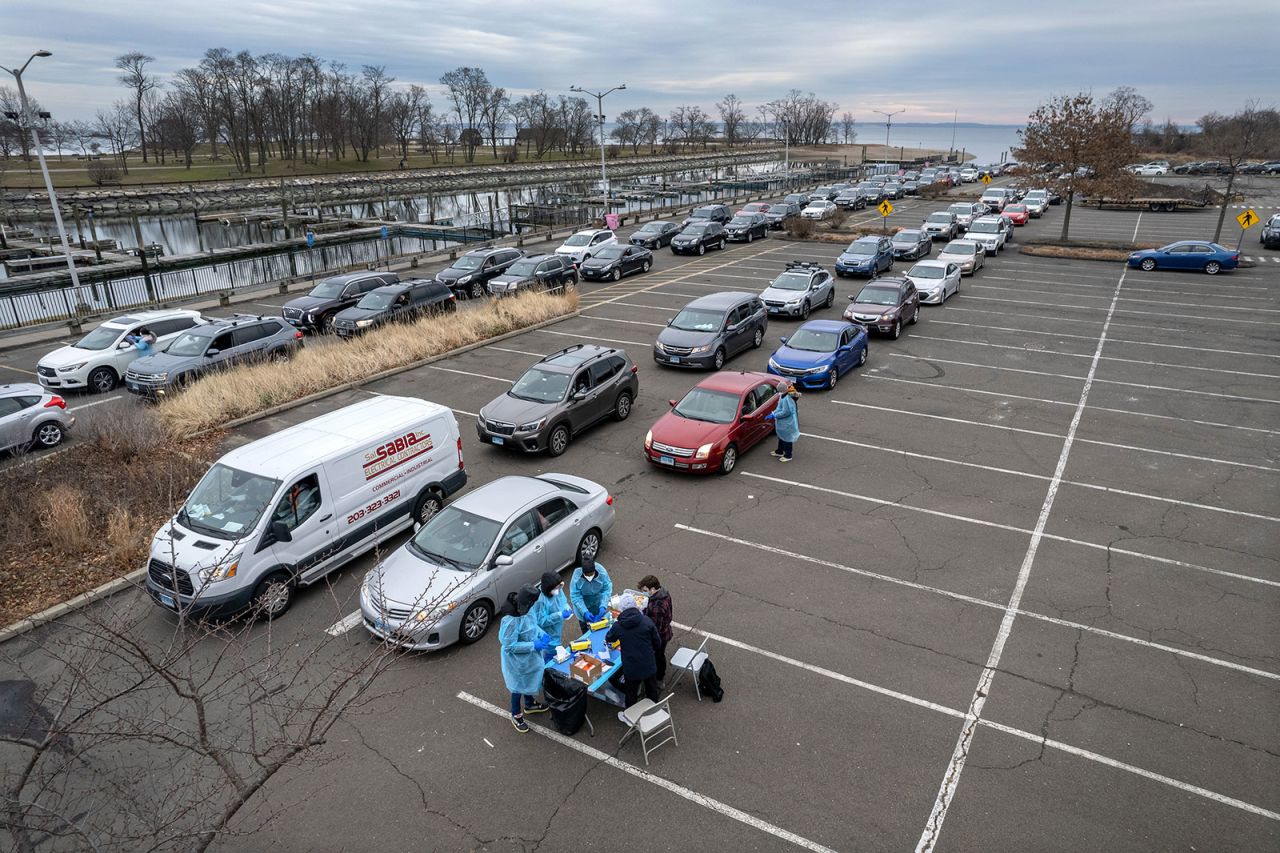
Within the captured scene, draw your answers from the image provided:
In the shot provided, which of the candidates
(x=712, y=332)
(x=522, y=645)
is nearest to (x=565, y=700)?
(x=522, y=645)

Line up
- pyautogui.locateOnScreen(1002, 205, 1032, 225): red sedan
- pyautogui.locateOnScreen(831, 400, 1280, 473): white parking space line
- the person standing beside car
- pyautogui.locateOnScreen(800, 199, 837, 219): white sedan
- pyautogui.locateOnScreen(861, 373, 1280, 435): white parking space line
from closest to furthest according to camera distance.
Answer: the person standing beside car < pyautogui.locateOnScreen(831, 400, 1280, 473): white parking space line < pyautogui.locateOnScreen(861, 373, 1280, 435): white parking space line < pyautogui.locateOnScreen(1002, 205, 1032, 225): red sedan < pyautogui.locateOnScreen(800, 199, 837, 219): white sedan

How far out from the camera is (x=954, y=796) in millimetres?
6848

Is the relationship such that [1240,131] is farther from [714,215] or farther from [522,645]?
[522,645]

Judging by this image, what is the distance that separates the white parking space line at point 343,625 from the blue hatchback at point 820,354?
11664 millimetres

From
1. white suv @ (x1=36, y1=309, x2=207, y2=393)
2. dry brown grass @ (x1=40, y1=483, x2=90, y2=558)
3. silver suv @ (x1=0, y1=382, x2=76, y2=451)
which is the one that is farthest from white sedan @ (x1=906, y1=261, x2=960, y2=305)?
silver suv @ (x1=0, y1=382, x2=76, y2=451)

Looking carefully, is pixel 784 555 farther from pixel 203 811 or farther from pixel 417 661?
pixel 203 811

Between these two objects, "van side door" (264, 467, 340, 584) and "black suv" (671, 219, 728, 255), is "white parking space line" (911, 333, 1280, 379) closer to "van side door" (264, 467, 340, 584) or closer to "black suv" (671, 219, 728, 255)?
"black suv" (671, 219, 728, 255)

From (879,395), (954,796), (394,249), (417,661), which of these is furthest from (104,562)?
(394,249)

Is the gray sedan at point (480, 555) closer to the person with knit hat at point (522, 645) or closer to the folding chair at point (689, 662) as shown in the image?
the person with knit hat at point (522, 645)

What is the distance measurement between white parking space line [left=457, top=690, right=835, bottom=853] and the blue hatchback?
12.0m

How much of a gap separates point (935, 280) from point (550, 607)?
2399 centimetres

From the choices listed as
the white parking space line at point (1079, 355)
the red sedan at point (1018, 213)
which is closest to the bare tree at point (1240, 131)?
the red sedan at point (1018, 213)

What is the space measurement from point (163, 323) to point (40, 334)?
761cm

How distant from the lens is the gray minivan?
64.7ft
